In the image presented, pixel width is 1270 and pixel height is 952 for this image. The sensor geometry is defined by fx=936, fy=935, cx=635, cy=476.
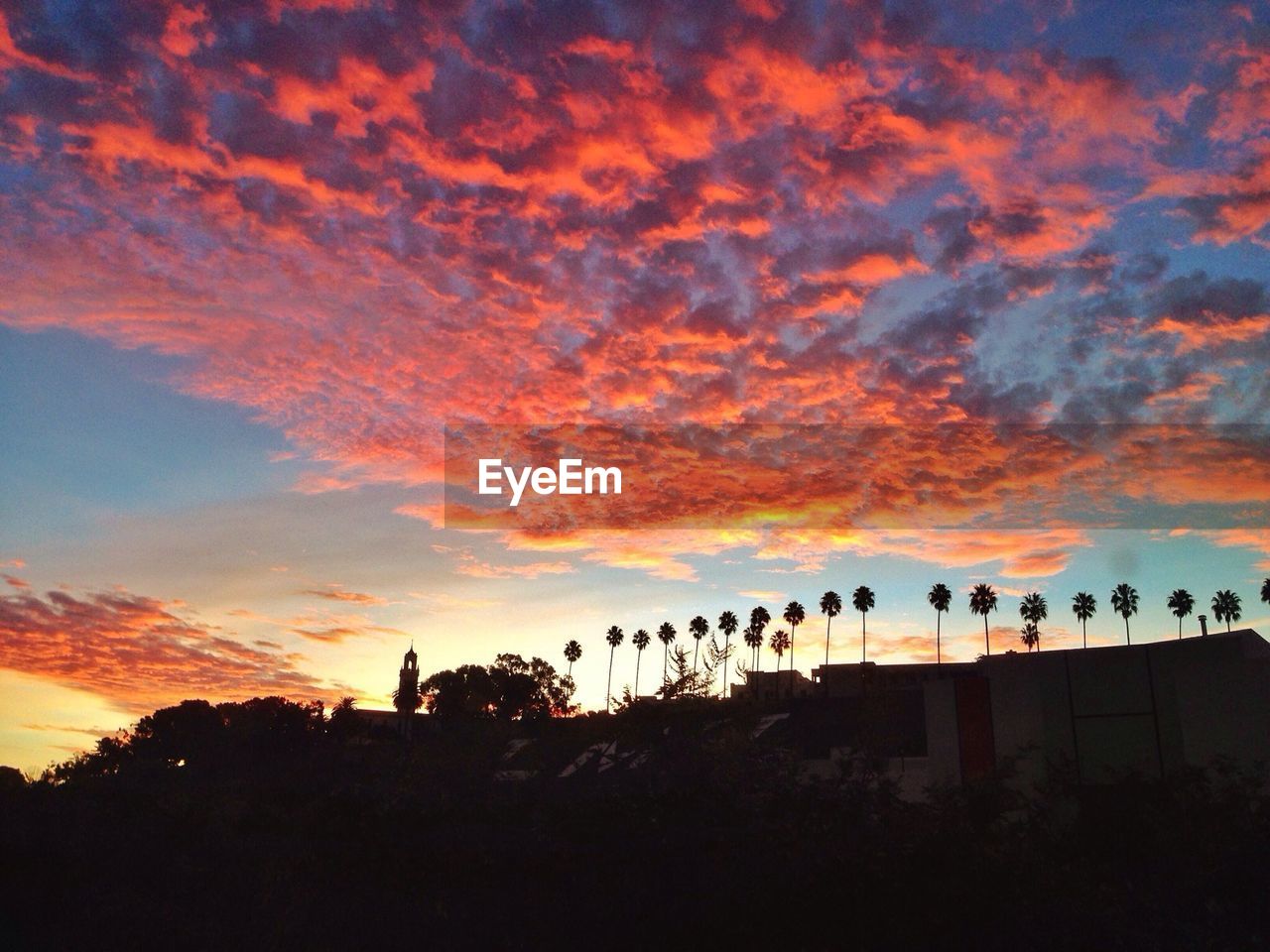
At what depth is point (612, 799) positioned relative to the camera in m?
11.6

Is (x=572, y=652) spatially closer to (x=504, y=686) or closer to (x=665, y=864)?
(x=504, y=686)

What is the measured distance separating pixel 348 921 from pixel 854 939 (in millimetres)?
5529

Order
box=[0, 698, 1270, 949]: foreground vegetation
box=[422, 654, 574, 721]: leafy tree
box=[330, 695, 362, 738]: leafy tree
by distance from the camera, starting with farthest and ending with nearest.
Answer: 1. box=[422, 654, 574, 721]: leafy tree
2. box=[330, 695, 362, 738]: leafy tree
3. box=[0, 698, 1270, 949]: foreground vegetation

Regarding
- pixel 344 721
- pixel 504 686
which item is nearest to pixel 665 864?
pixel 344 721

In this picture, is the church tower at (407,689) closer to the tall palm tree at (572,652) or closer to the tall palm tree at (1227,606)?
the tall palm tree at (572,652)

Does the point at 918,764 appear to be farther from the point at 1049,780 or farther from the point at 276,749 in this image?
the point at 276,749

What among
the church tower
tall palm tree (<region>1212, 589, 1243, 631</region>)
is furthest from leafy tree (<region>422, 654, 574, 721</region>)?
→ tall palm tree (<region>1212, 589, 1243, 631</region>)

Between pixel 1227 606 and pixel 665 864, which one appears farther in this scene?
pixel 1227 606

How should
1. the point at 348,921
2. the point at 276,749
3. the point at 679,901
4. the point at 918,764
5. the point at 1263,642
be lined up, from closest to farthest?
the point at 679,901 < the point at 348,921 < the point at 1263,642 < the point at 918,764 < the point at 276,749

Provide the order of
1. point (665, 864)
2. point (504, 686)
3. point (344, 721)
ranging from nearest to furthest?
point (665, 864), point (344, 721), point (504, 686)

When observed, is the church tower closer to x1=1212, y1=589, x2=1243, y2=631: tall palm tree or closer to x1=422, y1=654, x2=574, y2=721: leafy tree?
x1=422, y1=654, x2=574, y2=721: leafy tree

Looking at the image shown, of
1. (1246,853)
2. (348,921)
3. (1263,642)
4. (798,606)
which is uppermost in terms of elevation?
(798,606)

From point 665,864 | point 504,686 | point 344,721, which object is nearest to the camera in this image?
point 665,864

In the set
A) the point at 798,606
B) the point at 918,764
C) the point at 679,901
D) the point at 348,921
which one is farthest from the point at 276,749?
the point at 798,606
